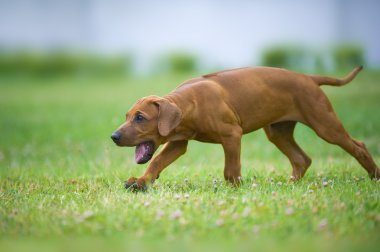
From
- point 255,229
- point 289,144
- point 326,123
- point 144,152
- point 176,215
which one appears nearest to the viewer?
point 255,229

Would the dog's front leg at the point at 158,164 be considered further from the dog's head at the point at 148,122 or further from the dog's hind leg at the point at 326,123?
the dog's hind leg at the point at 326,123

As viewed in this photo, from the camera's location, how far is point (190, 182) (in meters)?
6.56

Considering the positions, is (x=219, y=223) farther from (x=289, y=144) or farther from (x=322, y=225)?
(x=289, y=144)

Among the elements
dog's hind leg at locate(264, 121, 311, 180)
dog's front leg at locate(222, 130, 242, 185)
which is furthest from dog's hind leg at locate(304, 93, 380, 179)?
dog's front leg at locate(222, 130, 242, 185)

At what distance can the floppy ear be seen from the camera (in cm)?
586

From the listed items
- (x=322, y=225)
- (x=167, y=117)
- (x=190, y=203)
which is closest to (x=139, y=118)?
(x=167, y=117)

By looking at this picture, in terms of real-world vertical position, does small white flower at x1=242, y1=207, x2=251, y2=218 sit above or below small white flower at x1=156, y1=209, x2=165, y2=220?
below

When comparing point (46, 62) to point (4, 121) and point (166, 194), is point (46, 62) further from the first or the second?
point (166, 194)

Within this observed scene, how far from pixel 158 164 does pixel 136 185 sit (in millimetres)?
381

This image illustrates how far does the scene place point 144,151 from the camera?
6031 mm

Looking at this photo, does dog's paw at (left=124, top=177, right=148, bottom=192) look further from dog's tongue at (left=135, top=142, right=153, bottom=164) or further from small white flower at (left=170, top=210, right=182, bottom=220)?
small white flower at (left=170, top=210, right=182, bottom=220)

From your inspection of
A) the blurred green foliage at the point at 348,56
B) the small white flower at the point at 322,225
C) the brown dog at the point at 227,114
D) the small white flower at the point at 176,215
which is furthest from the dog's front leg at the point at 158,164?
the blurred green foliage at the point at 348,56

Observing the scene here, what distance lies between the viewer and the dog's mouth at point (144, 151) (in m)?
6.02

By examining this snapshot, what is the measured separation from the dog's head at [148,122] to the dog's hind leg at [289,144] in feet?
5.37
